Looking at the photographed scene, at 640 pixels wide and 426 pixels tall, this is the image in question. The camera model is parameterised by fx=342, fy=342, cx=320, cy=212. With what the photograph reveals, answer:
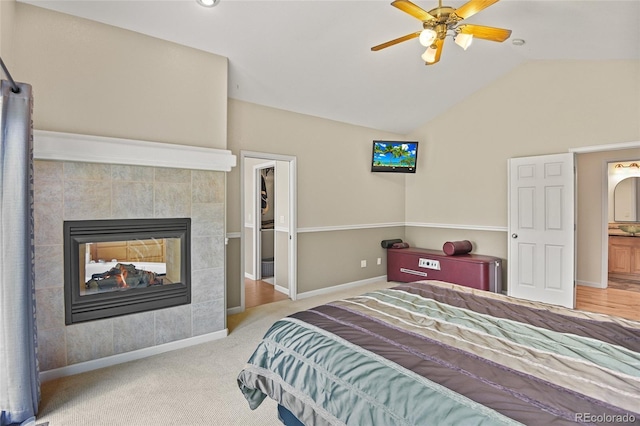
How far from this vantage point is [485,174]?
5258 millimetres

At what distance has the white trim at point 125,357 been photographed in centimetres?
269

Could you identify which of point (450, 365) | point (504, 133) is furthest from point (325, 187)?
point (450, 365)

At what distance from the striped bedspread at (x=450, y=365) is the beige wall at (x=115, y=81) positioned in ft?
7.55

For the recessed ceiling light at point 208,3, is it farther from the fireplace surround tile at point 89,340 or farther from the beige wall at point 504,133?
the beige wall at point 504,133

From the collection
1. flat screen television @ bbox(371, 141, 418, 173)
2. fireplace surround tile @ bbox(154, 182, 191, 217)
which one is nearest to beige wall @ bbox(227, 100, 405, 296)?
flat screen television @ bbox(371, 141, 418, 173)

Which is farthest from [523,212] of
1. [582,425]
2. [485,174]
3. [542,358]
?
[582,425]

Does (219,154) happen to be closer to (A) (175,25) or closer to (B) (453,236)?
(A) (175,25)

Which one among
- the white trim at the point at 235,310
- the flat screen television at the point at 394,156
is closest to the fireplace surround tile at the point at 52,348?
the white trim at the point at 235,310

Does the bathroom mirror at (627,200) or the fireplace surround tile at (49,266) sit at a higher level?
the bathroom mirror at (627,200)

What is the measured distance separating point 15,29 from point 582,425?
3989mm

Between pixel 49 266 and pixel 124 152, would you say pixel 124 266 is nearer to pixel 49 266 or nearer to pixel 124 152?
pixel 49 266

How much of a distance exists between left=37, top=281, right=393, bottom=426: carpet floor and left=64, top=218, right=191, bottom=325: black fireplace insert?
486 millimetres
